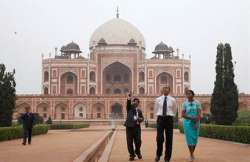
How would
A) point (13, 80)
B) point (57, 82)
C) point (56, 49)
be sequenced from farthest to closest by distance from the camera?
point (56, 49) < point (57, 82) < point (13, 80)

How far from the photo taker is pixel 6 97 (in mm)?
19312

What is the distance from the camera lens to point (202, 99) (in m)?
51.9

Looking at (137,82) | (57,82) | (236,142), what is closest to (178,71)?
(137,82)

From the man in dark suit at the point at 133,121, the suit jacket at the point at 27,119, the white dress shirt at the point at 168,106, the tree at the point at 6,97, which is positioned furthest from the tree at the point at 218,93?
the white dress shirt at the point at 168,106

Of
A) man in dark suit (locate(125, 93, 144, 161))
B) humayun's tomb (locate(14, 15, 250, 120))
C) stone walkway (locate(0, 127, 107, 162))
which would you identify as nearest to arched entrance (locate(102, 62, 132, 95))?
humayun's tomb (locate(14, 15, 250, 120))

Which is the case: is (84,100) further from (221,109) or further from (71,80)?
(221,109)

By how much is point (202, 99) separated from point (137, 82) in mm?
8038

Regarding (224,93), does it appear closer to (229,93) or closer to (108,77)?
(229,93)

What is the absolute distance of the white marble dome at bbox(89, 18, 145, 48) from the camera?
59.5 m

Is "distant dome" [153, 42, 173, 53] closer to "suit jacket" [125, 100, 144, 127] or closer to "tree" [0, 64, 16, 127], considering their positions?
"tree" [0, 64, 16, 127]

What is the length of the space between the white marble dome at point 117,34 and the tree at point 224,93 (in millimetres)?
36771

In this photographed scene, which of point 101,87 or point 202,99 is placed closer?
point 202,99

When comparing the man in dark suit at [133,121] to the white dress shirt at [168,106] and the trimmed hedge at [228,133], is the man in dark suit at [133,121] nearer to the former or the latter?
the white dress shirt at [168,106]

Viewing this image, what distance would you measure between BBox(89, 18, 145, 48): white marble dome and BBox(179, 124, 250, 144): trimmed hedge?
138 feet
